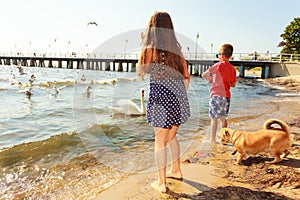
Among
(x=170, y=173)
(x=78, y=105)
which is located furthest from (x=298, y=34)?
(x=170, y=173)

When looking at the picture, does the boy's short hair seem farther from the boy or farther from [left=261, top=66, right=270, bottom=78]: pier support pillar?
[left=261, top=66, right=270, bottom=78]: pier support pillar

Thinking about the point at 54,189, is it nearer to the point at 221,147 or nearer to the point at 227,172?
the point at 227,172

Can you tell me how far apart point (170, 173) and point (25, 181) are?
1872mm

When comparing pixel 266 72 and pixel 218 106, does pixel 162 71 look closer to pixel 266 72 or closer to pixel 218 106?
pixel 218 106

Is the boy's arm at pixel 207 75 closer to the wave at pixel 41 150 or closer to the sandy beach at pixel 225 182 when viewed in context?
the sandy beach at pixel 225 182

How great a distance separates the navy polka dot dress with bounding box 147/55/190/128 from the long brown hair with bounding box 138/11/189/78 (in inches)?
2.7

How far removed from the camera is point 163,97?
249 centimetres

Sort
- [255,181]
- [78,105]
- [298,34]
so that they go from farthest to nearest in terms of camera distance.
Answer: [298,34] < [78,105] < [255,181]

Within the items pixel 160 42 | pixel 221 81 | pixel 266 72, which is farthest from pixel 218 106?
pixel 266 72

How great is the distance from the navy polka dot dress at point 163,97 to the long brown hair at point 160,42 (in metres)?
0.07

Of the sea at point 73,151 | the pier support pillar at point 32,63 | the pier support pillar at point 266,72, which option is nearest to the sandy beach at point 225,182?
the sea at point 73,151

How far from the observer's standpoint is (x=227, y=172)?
3.06m

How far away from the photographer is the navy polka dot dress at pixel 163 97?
8.13 feet

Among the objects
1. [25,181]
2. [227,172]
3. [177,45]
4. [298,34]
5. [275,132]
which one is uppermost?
[298,34]
